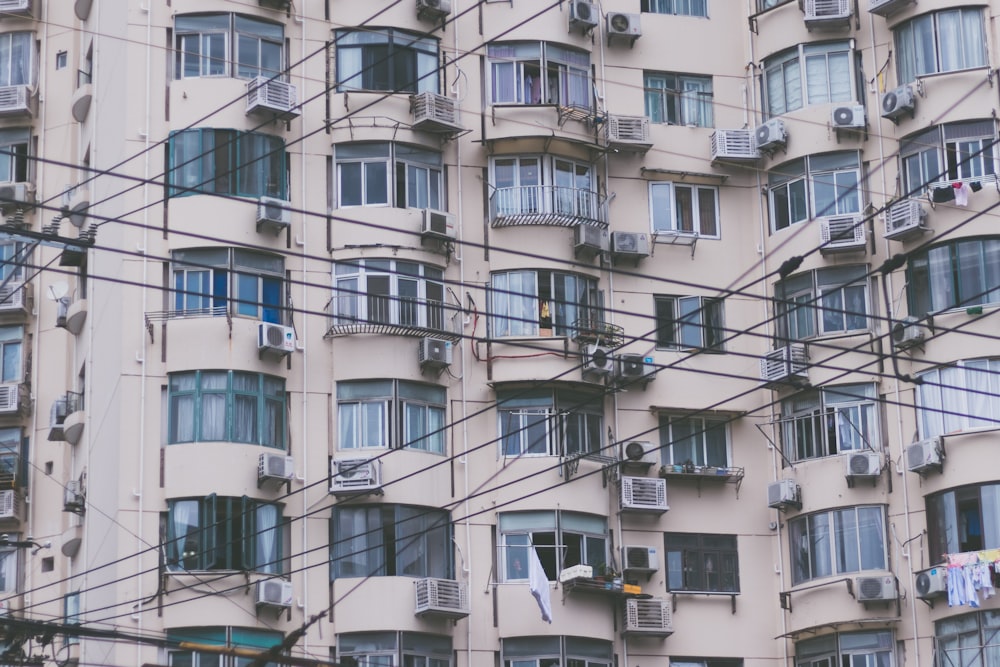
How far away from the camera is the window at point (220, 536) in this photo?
3734cm

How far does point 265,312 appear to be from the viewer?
1549 inches

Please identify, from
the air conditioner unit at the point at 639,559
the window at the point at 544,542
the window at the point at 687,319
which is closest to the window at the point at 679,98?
the window at the point at 687,319

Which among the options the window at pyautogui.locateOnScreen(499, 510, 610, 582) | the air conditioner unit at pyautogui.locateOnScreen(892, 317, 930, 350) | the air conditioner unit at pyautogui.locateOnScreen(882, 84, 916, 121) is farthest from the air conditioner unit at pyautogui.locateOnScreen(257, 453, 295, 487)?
the air conditioner unit at pyautogui.locateOnScreen(882, 84, 916, 121)

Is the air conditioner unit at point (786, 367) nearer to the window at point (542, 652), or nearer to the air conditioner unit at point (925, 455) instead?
the air conditioner unit at point (925, 455)

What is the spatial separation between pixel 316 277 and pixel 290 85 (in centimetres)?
379

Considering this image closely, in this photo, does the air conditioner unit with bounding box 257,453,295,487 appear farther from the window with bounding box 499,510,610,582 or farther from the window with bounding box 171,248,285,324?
the window with bounding box 499,510,610,582

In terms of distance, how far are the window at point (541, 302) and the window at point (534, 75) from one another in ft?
12.1

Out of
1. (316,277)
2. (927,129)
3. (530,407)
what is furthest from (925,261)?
(316,277)

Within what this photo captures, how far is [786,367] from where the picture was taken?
40.4m

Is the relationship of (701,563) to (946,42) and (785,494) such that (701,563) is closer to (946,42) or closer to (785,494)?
(785,494)

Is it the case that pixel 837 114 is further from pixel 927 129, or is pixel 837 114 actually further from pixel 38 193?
pixel 38 193

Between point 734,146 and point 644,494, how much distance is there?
7637mm

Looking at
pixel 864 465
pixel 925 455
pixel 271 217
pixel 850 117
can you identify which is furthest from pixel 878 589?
pixel 271 217

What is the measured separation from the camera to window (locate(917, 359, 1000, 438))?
38.8 metres
